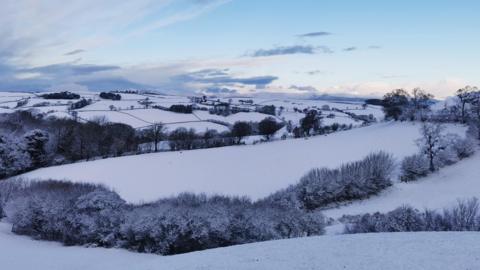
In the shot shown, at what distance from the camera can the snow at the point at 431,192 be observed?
49.1 metres

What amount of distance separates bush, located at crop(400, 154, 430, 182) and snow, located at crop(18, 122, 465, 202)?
273 inches

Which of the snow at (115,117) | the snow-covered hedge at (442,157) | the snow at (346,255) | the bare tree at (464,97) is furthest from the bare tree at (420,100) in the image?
the snow at (346,255)

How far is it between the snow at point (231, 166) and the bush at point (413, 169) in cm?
694

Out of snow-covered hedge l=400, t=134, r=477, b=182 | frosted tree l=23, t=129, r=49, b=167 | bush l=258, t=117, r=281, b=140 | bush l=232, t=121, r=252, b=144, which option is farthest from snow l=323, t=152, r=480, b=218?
frosted tree l=23, t=129, r=49, b=167

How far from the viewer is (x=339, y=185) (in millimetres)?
53531

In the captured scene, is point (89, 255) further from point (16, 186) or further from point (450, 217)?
point (16, 186)

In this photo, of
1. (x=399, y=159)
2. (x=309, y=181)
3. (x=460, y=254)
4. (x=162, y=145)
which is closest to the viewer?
(x=460, y=254)

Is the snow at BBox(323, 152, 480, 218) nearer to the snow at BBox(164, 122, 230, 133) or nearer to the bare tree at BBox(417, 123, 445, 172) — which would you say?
the bare tree at BBox(417, 123, 445, 172)

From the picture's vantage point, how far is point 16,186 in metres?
55.6

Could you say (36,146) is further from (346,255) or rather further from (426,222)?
(346,255)

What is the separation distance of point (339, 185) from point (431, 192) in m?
11.1

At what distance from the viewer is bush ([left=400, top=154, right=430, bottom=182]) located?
61.3 meters

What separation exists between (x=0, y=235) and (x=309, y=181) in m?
31.7

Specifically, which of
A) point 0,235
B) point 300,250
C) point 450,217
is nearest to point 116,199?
point 0,235
